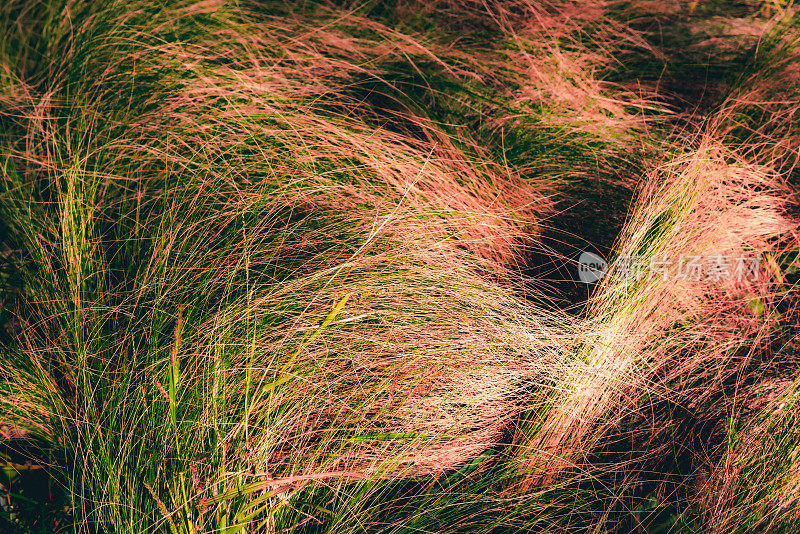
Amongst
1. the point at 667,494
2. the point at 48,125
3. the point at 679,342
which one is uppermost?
the point at 48,125

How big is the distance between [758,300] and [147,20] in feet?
9.24

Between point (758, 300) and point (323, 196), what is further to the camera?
point (758, 300)

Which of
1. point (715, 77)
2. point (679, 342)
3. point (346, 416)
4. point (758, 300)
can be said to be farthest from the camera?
point (715, 77)

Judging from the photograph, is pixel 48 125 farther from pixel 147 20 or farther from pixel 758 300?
pixel 758 300

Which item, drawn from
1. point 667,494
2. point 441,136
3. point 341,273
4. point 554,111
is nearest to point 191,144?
point 341,273

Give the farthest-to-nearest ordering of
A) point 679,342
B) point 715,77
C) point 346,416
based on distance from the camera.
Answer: point 715,77
point 679,342
point 346,416

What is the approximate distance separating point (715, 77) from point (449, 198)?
1597mm

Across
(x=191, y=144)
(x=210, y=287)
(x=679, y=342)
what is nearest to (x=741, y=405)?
(x=679, y=342)

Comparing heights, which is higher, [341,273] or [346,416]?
[341,273]

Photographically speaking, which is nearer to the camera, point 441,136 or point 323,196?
point 323,196

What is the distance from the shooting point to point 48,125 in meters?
1.66

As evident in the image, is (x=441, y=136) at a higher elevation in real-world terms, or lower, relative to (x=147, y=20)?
lower

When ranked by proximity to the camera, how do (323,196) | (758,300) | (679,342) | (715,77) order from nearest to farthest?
(323,196) → (679,342) → (758,300) → (715,77)

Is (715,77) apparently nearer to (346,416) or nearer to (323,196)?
(323,196)
